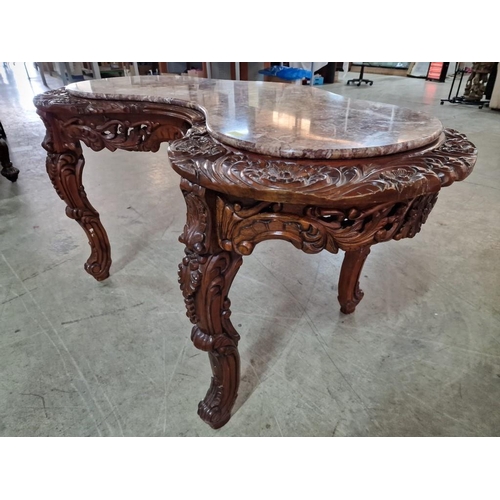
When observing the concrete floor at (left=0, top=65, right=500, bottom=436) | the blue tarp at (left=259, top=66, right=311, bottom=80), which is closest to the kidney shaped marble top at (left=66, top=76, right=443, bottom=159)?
the concrete floor at (left=0, top=65, right=500, bottom=436)

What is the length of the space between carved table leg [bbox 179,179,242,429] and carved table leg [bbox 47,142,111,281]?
837 millimetres

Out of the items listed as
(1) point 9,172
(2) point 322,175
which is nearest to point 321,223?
(2) point 322,175

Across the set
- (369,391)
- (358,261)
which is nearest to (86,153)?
(358,261)

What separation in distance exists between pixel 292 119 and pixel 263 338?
81 cm

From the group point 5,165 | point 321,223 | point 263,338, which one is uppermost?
point 321,223

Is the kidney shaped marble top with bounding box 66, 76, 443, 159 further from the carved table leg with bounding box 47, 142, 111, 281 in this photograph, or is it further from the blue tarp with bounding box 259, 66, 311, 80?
the blue tarp with bounding box 259, 66, 311, 80

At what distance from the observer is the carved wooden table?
0.60m

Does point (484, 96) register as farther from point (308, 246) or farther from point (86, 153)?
point (308, 246)

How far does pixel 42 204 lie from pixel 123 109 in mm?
1552

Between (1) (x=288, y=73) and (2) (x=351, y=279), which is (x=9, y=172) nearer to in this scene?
(2) (x=351, y=279)

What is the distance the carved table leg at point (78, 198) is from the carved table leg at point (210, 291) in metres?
0.84

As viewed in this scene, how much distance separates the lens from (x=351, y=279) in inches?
53.2

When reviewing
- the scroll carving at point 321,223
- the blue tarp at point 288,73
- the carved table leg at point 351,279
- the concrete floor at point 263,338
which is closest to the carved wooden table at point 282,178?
the scroll carving at point 321,223

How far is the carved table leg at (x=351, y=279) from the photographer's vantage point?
4.19 ft
